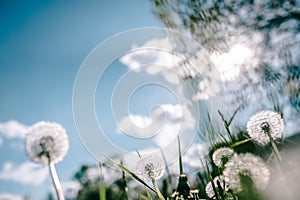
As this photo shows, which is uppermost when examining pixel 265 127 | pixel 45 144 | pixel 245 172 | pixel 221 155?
pixel 45 144

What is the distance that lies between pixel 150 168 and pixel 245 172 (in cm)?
56

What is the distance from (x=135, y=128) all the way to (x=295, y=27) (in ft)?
21.2

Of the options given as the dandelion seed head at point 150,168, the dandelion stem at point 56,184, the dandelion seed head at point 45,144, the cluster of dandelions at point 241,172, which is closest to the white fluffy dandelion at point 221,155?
the cluster of dandelions at point 241,172

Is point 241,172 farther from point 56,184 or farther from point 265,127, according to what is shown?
point 56,184

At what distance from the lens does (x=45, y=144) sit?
6.40 ft

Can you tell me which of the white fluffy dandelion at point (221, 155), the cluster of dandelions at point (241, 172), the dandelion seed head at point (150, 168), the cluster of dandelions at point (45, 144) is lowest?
the cluster of dandelions at point (241, 172)

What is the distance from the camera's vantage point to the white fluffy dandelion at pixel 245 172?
1338 mm

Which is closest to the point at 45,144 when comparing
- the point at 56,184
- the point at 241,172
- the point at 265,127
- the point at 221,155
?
the point at 56,184

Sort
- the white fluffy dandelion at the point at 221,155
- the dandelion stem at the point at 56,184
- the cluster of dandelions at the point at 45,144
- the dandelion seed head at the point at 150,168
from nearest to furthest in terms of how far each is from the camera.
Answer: the dandelion stem at the point at 56,184
the white fluffy dandelion at the point at 221,155
the dandelion seed head at the point at 150,168
the cluster of dandelions at the point at 45,144

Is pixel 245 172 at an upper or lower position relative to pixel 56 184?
lower

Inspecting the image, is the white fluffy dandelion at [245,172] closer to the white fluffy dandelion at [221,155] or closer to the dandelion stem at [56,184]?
the white fluffy dandelion at [221,155]

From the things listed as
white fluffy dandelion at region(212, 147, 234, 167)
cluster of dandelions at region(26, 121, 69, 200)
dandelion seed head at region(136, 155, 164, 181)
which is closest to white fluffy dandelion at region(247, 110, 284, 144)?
white fluffy dandelion at region(212, 147, 234, 167)

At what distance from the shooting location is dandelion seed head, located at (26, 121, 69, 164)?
6.37 ft

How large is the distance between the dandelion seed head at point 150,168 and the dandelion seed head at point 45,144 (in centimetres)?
53
